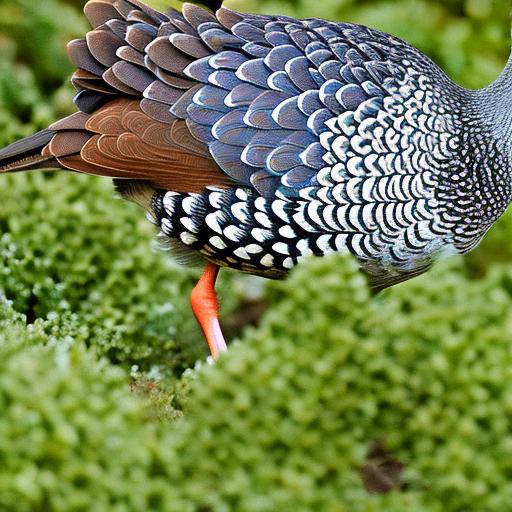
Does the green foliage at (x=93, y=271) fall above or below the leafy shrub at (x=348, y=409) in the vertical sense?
below

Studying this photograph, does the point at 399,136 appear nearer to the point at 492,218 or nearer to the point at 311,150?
the point at 311,150

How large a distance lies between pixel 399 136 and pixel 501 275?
75 centimetres

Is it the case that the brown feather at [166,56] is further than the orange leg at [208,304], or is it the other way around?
the orange leg at [208,304]

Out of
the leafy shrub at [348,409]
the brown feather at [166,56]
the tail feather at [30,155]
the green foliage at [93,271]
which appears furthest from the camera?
the green foliage at [93,271]

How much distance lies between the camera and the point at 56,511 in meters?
2.37

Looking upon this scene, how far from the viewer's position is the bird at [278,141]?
3.58 meters

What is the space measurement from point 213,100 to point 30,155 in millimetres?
807

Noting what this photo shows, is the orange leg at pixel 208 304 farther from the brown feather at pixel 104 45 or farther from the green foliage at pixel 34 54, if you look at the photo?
the green foliage at pixel 34 54

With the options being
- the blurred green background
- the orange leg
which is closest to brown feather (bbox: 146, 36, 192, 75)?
the orange leg

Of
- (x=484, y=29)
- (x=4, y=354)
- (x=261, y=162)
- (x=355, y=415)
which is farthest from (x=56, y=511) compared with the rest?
(x=484, y=29)

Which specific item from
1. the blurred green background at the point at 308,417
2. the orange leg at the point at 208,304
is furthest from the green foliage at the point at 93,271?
the blurred green background at the point at 308,417

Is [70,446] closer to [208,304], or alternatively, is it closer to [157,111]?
[157,111]

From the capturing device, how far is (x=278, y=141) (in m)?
3.57

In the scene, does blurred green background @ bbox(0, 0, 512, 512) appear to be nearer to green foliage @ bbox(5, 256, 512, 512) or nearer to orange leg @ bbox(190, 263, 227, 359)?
green foliage @ bbox(5, 256, 512, 512)
